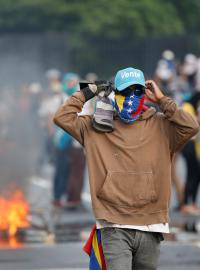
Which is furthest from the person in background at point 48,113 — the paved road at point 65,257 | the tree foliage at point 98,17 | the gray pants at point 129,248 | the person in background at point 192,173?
the tree foliage at point 98,17

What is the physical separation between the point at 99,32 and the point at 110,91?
2453 centimetres

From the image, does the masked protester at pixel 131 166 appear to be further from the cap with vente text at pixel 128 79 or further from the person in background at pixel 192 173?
the person in background at pixel 192 173

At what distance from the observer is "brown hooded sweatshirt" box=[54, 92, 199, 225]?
6.54 m

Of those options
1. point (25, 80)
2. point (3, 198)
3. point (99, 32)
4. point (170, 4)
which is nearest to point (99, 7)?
point (99, 32)

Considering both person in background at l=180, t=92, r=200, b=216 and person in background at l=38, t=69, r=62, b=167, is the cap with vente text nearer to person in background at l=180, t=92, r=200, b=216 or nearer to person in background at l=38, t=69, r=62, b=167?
person in background at l=180, t=92, r=200, b=216

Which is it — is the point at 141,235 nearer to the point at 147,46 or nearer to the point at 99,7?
the point at 147,46

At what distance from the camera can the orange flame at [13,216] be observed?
39.1 feet

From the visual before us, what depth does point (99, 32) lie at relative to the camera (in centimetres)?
3108

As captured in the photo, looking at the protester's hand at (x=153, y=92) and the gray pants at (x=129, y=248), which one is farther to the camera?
the protester's hand at (x=153, y=92)

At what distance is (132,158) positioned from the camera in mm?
6586

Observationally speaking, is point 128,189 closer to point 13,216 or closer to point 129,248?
point 129,248

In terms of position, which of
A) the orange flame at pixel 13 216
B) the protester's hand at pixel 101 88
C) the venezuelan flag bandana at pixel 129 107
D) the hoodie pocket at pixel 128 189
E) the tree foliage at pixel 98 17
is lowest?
the orange flame at pixel 13 216

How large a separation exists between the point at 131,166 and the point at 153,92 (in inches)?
20.2

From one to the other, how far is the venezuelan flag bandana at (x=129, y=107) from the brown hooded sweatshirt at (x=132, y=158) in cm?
6
